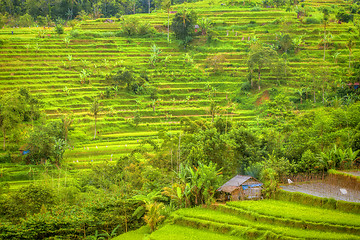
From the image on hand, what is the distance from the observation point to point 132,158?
24.2 m

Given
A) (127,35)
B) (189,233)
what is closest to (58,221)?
(189,233)

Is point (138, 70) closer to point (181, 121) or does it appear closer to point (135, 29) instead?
point (135, 29)

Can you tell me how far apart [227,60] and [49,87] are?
2338 centimetres

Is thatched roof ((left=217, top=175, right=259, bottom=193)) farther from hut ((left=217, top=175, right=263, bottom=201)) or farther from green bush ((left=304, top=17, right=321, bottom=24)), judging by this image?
green bush ((left=304, top=17, right=321, bottom=24))

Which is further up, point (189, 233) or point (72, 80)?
point (72, 80)

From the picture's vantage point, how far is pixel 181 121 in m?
24.2

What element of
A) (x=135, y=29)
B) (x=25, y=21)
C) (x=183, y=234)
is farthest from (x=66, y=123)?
(x=25, y=21)

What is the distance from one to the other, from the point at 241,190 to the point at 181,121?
28.9ft

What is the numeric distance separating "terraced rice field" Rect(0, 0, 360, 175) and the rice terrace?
0.21m

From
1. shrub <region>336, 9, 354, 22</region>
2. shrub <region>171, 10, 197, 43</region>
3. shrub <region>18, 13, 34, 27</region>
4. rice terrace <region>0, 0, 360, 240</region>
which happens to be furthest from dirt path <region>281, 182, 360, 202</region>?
shrub <region>18, 13, 34, 27</region>

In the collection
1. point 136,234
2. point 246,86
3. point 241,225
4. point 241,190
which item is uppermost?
point 246,86

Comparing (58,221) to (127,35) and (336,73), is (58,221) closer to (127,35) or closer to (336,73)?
(336,73)

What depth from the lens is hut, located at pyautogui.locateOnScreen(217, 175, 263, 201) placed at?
16344 mm

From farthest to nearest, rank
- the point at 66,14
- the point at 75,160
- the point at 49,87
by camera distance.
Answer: the point at 66,14, the point at 49,87, the point at 75,160
